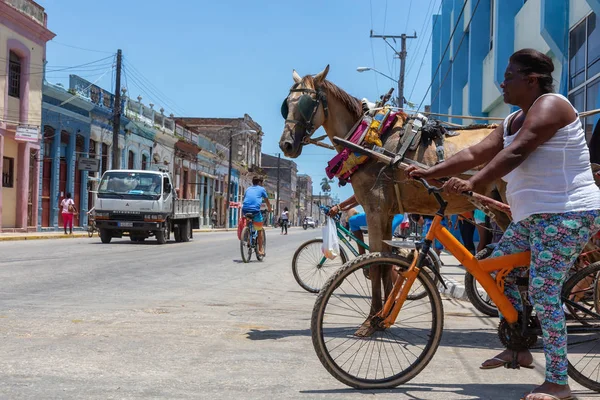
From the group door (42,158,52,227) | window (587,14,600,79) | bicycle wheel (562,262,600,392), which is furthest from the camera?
door (42,158,52,227)

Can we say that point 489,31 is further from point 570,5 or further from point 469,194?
point 469,194

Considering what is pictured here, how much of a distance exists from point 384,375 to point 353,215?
5.55m

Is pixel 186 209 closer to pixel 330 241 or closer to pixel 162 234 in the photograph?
pixel 162 234

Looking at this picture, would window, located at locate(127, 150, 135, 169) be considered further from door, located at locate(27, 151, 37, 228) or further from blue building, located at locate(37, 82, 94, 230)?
door, located at locate(27, 151, 37, 228)

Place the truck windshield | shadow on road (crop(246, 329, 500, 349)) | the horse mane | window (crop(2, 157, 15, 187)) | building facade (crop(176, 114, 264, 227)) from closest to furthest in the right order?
shadow on road (crop(246, 329, 500, 349)) < the horse mane < the truck windshield < window (crop(2, 157, 15, 187)) < building facade (crop(176, 114, 264, 227))

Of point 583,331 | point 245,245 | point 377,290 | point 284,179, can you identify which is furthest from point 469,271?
point 284,179

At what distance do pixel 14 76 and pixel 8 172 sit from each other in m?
4.33

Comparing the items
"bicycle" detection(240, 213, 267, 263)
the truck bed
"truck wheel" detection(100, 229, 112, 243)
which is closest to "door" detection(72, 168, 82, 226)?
the truck bed

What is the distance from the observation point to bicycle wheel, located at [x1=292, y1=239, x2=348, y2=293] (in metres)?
9.25

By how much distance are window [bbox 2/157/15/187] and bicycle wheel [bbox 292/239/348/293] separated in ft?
77.5

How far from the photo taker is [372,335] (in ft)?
14.0

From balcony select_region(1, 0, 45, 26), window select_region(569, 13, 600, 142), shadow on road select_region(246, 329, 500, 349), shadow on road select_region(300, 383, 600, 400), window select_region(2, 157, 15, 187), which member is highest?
balcony select_region(1, 0, 45, 26)

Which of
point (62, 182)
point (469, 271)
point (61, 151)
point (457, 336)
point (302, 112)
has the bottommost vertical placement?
point (457, 336)

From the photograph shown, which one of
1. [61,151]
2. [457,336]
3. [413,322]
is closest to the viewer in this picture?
[413,322]
